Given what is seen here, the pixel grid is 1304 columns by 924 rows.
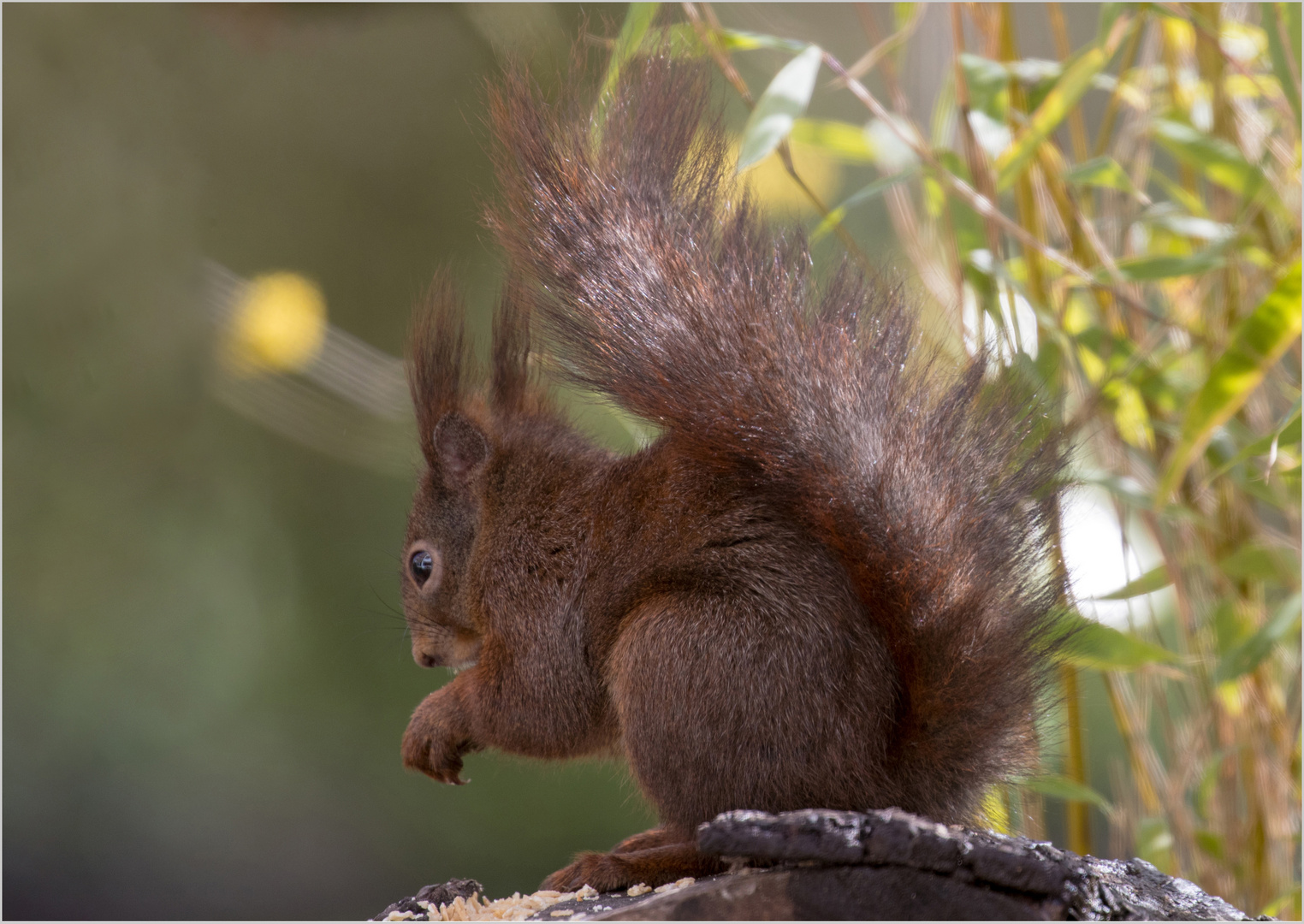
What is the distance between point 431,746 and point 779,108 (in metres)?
0.85

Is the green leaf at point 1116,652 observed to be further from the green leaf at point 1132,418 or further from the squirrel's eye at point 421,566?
the squirrel's eye at point 421,566

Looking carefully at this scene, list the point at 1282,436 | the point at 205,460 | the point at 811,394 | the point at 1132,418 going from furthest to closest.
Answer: the point at 205,460, the point at 1132,418, the point at 1282,436, the point at 811,394

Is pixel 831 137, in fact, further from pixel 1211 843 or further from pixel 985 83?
pixel 1211 843

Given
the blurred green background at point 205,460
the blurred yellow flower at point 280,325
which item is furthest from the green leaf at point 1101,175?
the blurred yellow flower at point 280,325

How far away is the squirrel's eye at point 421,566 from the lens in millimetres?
1288

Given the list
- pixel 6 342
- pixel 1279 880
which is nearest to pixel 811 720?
pixel 1279 880

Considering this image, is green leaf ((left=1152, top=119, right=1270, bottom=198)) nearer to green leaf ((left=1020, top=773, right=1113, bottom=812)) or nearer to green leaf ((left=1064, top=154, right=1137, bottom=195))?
green leaf ((left=1064, top=154, right=1137, bottom=195))

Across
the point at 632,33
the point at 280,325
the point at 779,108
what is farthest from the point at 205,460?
the point at 779,108

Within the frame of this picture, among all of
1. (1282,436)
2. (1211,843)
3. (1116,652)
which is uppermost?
(1282,436)

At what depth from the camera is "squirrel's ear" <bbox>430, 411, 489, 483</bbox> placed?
50.4 inches

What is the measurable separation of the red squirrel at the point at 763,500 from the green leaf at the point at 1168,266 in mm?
389

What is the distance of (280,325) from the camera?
2355mm

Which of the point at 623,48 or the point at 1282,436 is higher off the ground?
the point at 623,48

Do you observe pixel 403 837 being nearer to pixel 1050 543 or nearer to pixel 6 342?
pixel 6 342
